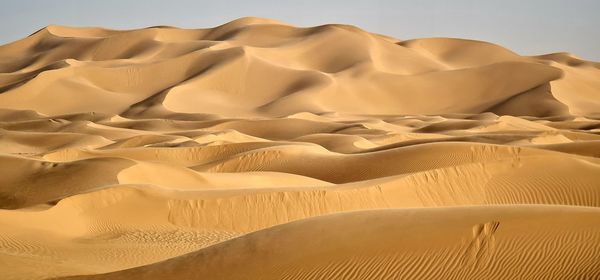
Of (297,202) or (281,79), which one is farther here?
(281,79)

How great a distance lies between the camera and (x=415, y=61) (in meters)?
79.6

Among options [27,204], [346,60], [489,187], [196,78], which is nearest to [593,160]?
[489,187]

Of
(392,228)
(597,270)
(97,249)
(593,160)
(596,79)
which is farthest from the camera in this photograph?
(596,79)

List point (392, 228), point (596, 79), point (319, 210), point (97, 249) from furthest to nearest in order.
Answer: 1. point (596, 79)
2. point (319, 210)
3. point (97, 249)
4. point (392, 228)

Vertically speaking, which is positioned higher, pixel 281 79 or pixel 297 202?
pixel 297 202

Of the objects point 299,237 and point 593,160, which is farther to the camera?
point 593,160

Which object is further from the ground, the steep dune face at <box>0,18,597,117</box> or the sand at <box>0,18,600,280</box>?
the sand at <box>0,18,600,280</box>

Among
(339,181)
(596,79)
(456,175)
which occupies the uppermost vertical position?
(456,175)

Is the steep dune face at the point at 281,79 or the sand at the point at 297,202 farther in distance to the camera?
the steep dune face at the point at 281,79

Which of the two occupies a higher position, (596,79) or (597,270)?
(597,270)

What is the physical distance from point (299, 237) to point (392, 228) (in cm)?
92

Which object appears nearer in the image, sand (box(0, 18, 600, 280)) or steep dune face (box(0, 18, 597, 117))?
sand (box(0, 18, 600, 280))

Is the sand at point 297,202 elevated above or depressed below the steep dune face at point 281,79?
above

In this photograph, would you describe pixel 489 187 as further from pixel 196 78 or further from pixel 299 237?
pixel 196 78
